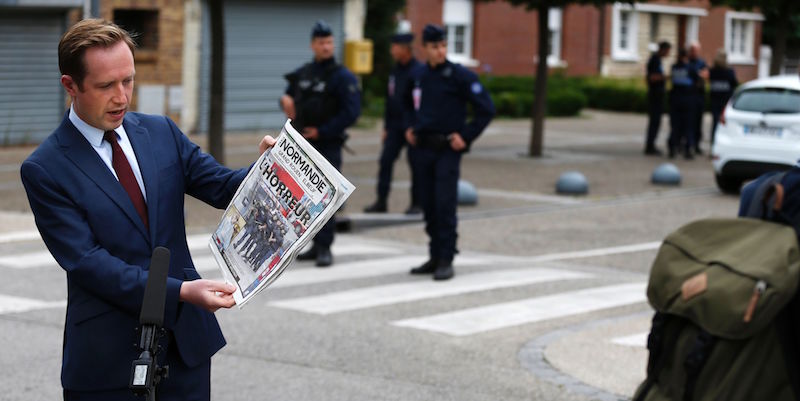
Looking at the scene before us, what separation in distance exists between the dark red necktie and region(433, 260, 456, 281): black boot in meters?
6.81

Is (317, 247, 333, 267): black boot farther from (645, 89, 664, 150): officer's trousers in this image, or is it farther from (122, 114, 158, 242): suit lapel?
(645, 89, 664, 150): officer's trousers

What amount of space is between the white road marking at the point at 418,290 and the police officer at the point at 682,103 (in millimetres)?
12039

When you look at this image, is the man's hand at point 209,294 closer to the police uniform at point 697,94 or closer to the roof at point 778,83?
the roof at point 778,83

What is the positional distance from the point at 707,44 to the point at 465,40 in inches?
617

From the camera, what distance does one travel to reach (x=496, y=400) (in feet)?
22.1

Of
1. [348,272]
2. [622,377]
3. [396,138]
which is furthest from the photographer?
[396,138]

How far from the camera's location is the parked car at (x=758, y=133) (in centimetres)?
1688

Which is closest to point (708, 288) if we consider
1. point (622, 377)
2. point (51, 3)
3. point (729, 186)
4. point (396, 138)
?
point (622, 377)

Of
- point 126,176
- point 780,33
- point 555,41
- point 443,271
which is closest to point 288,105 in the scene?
point 443,271

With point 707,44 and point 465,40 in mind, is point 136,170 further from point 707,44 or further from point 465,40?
point 707,44

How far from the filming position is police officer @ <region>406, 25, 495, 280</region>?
10383 mm

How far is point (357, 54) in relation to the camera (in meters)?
26.9

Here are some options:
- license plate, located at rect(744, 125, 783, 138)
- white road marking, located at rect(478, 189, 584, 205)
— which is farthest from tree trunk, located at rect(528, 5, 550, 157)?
license plate, located at rect(744, 125, 783, 138)

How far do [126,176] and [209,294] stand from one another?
16.8 inches
